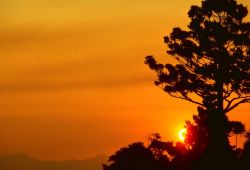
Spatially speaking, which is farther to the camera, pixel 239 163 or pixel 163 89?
pixel 163 89

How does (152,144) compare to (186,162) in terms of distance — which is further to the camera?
(152,144)

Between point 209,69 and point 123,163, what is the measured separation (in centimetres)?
1092

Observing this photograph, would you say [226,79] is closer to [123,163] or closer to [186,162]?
[186,162]

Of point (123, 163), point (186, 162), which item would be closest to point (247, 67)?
point (186, 162)

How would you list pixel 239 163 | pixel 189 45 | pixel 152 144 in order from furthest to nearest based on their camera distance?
pixel 152 144
pixel 189 45
pixel 239 163

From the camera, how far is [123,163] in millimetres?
50500

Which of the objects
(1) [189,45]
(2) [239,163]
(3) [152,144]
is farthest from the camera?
(3) [152,144]

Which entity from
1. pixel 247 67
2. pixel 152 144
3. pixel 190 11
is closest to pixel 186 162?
pixel 152 144

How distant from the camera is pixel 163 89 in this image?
5066cm

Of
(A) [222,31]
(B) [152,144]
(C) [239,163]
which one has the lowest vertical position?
(C) [239,163]

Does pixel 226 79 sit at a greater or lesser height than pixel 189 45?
lesser

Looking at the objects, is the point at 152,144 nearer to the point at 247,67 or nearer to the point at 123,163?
the point at 123,163

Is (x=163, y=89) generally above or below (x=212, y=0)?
below

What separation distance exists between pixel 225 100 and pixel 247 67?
10.5 ft
